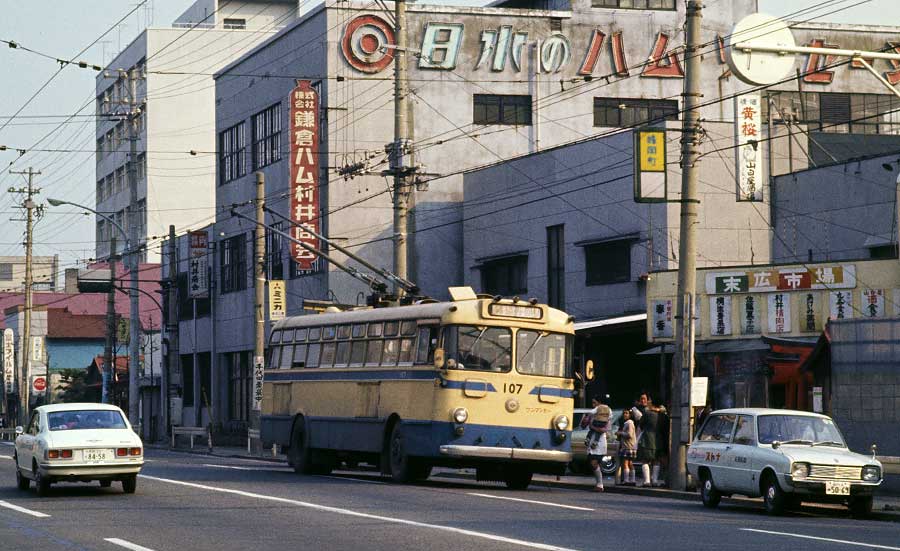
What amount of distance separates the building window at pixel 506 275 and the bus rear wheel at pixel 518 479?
65.9ft

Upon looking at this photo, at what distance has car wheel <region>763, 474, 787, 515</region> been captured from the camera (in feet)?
72.5

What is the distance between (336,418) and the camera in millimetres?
31297

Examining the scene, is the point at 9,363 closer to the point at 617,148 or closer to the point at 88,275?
the point at 88,275

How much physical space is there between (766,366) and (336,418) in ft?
32.7

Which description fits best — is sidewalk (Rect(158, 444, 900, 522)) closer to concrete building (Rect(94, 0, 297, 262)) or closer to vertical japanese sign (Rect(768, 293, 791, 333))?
vertical japanese sign (Rect(768, 293, 791, 333))

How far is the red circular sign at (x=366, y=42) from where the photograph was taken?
185ft

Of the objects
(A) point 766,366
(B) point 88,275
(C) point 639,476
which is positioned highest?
(B) point 88,275

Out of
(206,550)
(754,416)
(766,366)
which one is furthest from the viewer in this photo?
(766,366)

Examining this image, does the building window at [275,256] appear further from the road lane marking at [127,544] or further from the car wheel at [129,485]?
the road lane marking at [127,544]

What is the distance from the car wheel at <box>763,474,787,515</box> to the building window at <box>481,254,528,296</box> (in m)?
26.4

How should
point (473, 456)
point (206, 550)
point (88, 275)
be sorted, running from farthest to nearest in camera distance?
point (88, 275) < point (473, 456) < point (206, 550)

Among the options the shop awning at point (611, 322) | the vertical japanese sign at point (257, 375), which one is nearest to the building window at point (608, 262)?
the shop awning at point (611, 322)

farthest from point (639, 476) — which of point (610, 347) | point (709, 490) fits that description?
point (610, 347)

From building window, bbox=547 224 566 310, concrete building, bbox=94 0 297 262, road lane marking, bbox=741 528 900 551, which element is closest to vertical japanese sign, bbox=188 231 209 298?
building window, bbox=547 224 566 310
